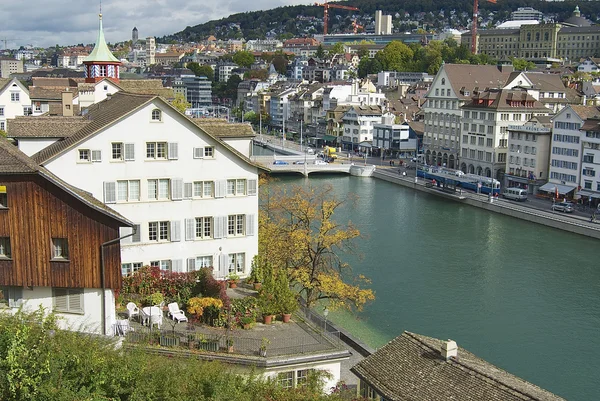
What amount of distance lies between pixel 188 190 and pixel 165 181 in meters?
0.65

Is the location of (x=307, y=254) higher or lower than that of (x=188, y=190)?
lower

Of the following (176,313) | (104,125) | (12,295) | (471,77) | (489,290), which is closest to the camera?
(12,295)

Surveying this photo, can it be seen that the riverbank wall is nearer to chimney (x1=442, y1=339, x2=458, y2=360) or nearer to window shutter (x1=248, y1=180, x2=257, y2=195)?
window shutter (x1=248, y1=180, x2=257, y2=195)

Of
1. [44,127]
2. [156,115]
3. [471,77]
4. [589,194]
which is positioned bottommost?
[589,194]

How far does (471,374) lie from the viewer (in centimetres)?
1334

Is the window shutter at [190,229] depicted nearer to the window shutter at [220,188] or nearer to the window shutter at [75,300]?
the window shutter at [220,188]

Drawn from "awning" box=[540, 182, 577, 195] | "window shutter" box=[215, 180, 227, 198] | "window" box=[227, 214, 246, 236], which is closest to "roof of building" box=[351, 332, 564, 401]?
"window" box=[227, 214, 246, 236]

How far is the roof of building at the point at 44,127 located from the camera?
65.5 feet

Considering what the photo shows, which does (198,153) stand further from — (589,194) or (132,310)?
(589,194)

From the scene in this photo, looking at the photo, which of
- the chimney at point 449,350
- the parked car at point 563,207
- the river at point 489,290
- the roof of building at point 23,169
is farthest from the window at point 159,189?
the parked car at point 563,207

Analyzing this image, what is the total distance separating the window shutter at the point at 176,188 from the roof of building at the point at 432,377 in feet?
24.1

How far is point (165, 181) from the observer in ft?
64.4

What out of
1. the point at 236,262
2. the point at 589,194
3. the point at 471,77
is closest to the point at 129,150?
the point at 236,262

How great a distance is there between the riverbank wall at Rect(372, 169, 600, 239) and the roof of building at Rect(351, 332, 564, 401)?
3098 cm
